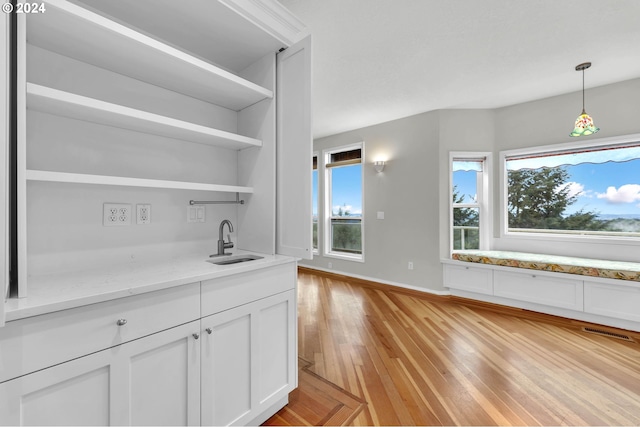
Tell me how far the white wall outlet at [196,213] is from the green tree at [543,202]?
402 cm

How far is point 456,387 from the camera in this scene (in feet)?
6.03

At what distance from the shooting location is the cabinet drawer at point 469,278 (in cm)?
336

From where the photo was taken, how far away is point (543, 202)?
11.4 ft

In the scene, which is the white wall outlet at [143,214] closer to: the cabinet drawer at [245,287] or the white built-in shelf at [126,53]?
the cabinet drawer at [245,287]

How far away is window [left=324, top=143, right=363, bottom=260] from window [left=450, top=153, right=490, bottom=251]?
4.97 ft

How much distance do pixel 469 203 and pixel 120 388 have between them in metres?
4.23

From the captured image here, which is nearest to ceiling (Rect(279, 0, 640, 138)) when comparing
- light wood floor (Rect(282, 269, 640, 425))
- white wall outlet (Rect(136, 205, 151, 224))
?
white wall outlet (Rect(136, 205, 151, 224))

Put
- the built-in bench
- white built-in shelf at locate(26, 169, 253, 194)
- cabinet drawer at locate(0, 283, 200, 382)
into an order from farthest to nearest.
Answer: the built-in bench → white built-in shelf at locate(26, 169, 253, 194) → cabinet drawer at locate(0, 283, 200, 382)

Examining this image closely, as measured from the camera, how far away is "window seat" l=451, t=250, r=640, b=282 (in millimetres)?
2609

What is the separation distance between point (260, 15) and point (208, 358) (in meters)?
1.85

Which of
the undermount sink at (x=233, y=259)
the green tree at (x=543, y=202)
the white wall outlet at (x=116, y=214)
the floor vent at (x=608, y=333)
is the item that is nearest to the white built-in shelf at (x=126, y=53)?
the white wall outlet at (x=116, y=214)

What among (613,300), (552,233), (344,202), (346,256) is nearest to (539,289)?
(613,300)

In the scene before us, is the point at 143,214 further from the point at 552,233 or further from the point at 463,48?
the point at 552,233

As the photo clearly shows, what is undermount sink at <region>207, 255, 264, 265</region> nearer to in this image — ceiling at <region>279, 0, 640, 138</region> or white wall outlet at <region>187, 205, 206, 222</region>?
white wall outlet at <region>187, 205, 206, 222</region>
